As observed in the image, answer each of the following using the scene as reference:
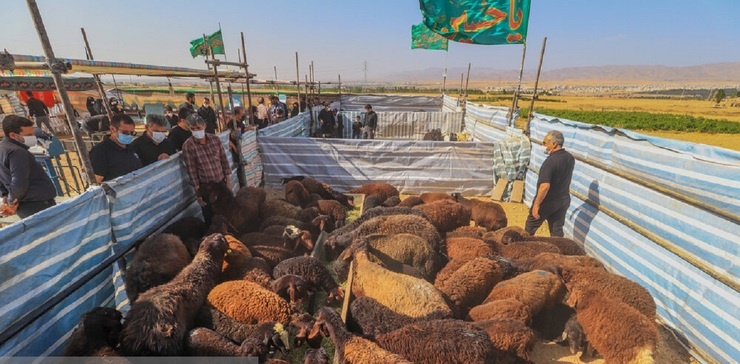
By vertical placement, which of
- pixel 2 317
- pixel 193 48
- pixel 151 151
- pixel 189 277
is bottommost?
pixel 189 277

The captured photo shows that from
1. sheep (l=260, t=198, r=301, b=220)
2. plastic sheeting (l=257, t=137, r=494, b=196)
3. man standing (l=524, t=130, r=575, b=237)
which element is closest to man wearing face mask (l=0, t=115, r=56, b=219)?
sheep (l=260, t=198, r=301, b=220)

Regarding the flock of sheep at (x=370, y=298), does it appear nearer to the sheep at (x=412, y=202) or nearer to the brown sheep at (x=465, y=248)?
the brown sheep at (x=465, y=248)

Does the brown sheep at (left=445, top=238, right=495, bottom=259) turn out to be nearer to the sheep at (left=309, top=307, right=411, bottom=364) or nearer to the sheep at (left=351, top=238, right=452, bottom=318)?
the sheep at (left=351, top=238, right=452, bottom=318)

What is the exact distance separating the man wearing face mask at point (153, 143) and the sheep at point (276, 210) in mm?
1997

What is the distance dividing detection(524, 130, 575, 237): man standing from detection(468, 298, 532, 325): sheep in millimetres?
2591

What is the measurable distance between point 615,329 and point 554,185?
281 centimetres

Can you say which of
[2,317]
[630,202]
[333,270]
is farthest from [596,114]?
[2,317]

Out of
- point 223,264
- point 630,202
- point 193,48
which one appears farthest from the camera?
point 193,48

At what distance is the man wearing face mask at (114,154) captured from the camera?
15.2 ft

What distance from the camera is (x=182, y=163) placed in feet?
18.4

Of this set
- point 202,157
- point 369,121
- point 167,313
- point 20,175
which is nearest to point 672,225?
point 167,313

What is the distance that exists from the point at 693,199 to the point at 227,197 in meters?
6.99

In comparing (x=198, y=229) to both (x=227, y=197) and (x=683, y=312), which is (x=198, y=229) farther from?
(x=683, y=312)

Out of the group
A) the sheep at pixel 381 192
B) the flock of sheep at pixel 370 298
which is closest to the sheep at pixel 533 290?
the flock of sheep at pixel 370 298
